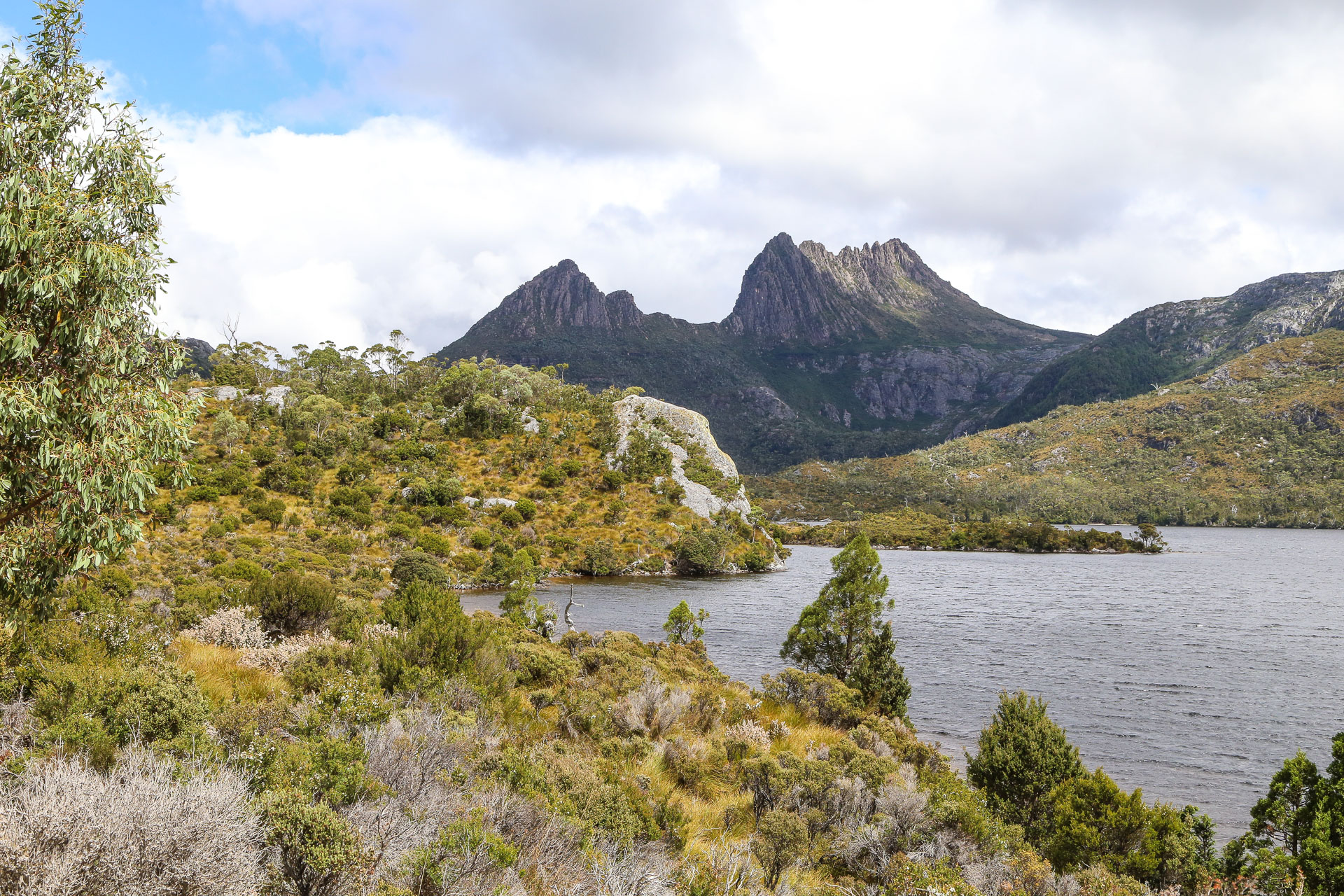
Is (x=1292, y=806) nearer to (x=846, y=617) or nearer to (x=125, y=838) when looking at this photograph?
(x=846, y=617)

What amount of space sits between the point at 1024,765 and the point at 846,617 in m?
8.61

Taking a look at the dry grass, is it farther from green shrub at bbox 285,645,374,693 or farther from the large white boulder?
the large white boulder

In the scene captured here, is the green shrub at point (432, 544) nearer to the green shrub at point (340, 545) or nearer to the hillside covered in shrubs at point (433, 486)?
the hillside covered in shrubs at point (433, 486)

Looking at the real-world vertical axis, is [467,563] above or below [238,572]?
below

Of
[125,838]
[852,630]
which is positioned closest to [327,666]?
[125,838]

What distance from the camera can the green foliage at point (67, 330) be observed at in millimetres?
7230

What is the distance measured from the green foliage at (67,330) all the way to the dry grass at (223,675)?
93.6 inches

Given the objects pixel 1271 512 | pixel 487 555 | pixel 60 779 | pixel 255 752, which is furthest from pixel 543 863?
pixel 1271 512

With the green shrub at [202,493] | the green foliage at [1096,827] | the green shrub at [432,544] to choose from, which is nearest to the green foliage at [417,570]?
the green shrub at [432,544]

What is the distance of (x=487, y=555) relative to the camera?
2301 inches

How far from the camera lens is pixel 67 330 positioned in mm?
7562

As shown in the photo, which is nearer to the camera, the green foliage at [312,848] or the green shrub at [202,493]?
the green foliage at [312,848]

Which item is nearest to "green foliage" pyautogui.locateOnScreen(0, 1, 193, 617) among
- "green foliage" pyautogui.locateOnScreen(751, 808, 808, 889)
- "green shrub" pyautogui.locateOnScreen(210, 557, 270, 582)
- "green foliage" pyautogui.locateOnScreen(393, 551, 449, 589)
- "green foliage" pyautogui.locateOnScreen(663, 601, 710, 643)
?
"green foliage" pyautogui.locateOnScreen(751, 808, 808, 889)

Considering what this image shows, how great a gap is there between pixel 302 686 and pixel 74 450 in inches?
212
